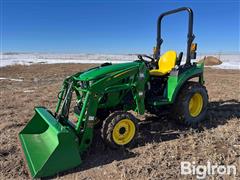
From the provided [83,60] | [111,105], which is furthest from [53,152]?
[83,60]

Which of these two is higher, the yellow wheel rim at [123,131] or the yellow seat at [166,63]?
the yellow seat at [166,63]

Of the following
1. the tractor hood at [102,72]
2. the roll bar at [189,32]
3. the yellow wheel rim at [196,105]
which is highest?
the roll bar at [189,32]

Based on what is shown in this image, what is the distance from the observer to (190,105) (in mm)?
5766

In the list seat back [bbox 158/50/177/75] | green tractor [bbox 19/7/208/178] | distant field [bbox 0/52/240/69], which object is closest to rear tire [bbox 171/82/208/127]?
green tractor [bbox 19/7/208/178]

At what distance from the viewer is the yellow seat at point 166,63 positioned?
18.2 feet

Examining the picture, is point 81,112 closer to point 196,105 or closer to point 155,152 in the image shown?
point 155,152

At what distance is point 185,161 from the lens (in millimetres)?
4020

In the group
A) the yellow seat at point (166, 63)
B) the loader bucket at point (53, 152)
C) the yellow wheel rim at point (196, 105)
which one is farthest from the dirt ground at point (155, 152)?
the yellow seat at point (166, 63)

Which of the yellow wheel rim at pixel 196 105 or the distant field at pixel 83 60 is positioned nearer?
the yellow wheel rim at pixel 196 105

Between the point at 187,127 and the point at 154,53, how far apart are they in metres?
1.91

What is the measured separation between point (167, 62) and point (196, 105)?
1105 mm

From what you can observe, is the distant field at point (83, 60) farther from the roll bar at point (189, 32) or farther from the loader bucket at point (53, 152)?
the loader bucket at point (53, 152)

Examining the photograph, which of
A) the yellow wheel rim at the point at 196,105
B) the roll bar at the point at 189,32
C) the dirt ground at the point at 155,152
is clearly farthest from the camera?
the yellow wheel rim at the point at 196,105

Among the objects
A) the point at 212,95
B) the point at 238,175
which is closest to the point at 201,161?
the point at 238,175
